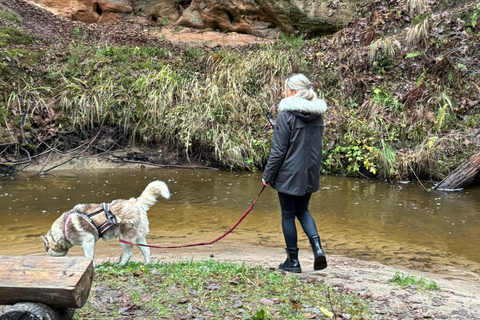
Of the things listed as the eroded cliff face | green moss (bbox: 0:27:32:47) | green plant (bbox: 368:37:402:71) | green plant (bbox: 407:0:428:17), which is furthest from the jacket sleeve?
the eroded cliff face

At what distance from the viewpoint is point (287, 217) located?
15.5ft

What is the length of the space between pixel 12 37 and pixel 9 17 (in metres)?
1.51

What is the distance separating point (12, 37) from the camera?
43.2 ft

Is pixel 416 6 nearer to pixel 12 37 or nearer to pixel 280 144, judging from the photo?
pixel 280 144

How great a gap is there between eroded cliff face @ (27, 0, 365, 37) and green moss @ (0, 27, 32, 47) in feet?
10.2

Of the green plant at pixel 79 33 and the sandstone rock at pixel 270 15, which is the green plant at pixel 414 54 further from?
the green plant at pixel 79 33

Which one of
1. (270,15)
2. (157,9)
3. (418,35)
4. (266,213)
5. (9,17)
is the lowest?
(266,213)

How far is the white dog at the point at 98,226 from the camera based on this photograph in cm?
485

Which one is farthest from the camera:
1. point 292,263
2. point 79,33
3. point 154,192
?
point 79,33

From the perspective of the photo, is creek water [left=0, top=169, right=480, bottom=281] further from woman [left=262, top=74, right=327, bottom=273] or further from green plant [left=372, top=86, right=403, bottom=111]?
green plant [left=372, top=86, right=403, bottom=111]

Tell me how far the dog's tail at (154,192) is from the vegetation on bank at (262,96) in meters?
6.25

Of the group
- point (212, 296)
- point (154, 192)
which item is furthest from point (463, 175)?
point (212, 296)

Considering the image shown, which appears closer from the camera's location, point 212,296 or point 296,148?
point 212,296

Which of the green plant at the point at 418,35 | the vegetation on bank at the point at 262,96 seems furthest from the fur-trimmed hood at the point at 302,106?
the green plant at the point at 418,35
